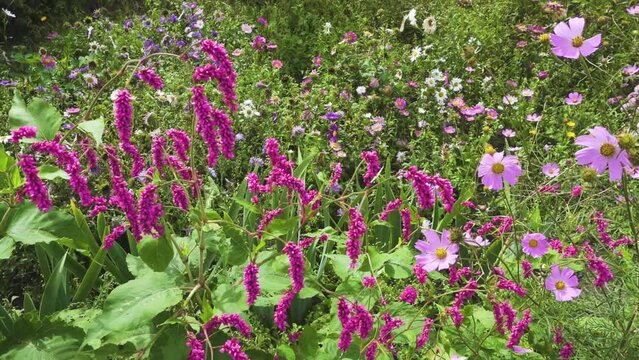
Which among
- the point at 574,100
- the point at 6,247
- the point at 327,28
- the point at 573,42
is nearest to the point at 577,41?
the point at 573,42

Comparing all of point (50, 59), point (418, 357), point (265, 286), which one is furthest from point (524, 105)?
point (50, 59)

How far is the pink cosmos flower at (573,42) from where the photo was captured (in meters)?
1.47

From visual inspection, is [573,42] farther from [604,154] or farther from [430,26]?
[430,26]

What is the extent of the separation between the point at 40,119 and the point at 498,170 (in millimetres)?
1087

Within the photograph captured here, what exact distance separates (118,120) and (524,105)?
2679mm

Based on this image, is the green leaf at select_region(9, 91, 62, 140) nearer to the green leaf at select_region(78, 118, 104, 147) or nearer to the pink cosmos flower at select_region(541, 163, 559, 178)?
the green leaf at select_region(78, 118, 104, 147)

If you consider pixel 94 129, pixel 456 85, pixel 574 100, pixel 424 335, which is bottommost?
pixel 574 100

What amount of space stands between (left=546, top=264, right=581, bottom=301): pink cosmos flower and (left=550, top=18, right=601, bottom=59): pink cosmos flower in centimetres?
55

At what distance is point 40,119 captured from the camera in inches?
55.7

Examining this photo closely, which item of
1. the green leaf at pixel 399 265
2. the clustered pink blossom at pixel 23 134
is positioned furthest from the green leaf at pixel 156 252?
the green leaf at pixel 399 265

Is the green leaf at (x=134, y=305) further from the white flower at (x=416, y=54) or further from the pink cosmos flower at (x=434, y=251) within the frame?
the white flower at (x=416, y=54)

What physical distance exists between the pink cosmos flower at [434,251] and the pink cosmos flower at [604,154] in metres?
0.42

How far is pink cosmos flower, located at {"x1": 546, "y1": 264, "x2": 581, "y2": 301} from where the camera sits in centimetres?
165

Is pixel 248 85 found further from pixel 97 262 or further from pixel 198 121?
pixel 198 121
